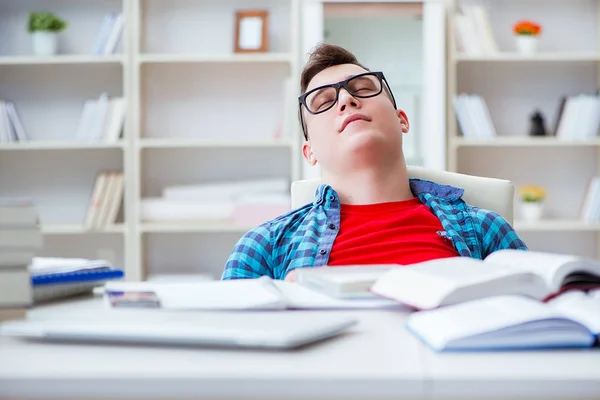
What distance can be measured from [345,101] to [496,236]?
47cm

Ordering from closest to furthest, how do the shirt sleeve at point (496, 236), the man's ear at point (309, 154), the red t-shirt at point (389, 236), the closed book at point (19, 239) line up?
1. the closed book at point (19, 239)
2. the red t-shirt at point (389, 236)
3. the shirt sleeve at point (496, 236)
4. the man's ear at point (309, 154)

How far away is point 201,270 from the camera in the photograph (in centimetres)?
383

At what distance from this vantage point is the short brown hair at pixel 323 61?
2.03m

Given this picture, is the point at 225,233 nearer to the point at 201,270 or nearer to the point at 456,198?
the point at 201,270

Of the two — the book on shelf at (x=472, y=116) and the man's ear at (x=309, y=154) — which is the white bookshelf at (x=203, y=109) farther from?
the man's ear at (x=309, y=154)

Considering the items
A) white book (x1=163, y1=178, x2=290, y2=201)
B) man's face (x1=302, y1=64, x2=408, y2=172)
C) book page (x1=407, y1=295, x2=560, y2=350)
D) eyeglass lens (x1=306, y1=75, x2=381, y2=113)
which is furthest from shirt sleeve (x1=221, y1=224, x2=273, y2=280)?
white book (x1=163, y1=178, x2=290, y2=201)

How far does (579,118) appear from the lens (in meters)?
3.59

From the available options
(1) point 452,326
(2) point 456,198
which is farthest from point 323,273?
(2) point 456,198

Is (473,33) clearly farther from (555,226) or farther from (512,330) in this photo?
(512,330)

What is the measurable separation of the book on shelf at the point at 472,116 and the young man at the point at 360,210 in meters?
1.73

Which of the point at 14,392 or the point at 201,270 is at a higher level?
the point at 14,392

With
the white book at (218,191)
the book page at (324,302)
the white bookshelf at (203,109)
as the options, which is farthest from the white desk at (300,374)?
the white bookshelf at (203,109)

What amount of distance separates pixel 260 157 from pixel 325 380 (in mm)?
3229

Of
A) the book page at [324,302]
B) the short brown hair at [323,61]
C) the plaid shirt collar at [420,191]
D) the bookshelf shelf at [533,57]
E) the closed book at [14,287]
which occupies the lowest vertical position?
the book page at [324,302]
